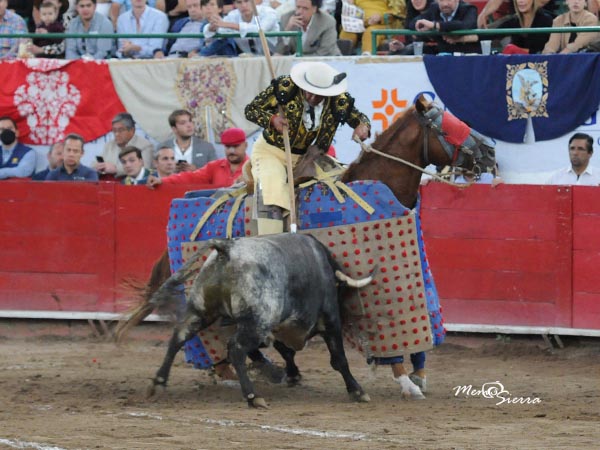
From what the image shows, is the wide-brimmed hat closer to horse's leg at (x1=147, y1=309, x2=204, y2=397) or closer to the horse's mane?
the horse's mane

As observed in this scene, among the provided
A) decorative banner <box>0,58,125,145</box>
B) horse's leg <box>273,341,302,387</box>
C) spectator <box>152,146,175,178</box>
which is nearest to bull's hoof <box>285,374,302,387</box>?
horse's leg <box>273,341,302,387</box>

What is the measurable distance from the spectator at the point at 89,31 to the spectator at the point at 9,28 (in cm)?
51

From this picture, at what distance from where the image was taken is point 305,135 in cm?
719

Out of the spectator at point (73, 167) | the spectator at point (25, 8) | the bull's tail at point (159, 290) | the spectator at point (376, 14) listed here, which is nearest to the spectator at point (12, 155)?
the spectator at point (73, 167)

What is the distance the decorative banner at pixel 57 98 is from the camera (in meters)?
11.0

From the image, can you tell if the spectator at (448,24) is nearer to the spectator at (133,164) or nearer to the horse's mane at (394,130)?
the spectator at (133,164)

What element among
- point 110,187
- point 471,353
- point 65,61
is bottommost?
point 471,353

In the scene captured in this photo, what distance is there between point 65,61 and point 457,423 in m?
6.32

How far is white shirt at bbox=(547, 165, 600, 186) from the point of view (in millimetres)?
9234

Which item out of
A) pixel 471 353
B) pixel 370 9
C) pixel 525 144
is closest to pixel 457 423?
pixel 471 353

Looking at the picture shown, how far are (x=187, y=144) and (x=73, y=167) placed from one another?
0.96 metres

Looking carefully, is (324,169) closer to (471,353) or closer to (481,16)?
(471,353)

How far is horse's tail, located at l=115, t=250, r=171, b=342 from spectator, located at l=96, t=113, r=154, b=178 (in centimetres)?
323

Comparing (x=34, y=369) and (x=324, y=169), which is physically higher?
(x=324, y=169)
